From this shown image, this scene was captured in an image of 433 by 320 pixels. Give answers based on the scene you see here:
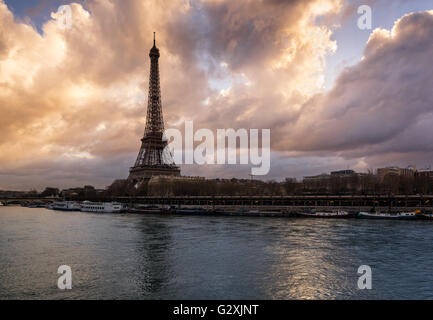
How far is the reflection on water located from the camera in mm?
11906

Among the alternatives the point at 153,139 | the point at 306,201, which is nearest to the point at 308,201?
the point at 306,201

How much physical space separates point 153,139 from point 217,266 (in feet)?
248

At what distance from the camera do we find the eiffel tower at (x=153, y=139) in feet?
286

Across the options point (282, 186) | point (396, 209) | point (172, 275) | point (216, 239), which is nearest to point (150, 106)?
point (282, 186)

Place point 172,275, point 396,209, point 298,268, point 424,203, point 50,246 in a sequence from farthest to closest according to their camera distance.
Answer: point 424,203, point 396,209, point 50,246, point 298,268, point 172,275

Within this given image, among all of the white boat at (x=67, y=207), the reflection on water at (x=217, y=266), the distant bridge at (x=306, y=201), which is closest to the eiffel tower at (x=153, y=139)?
the distant bridge at (x=306, y=201)

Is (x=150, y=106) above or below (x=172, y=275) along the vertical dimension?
above

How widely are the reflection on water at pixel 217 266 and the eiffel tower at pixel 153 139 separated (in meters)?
65.4

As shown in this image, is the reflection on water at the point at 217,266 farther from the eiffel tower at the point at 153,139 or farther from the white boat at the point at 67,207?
the eiffel tower at the point at 153,139

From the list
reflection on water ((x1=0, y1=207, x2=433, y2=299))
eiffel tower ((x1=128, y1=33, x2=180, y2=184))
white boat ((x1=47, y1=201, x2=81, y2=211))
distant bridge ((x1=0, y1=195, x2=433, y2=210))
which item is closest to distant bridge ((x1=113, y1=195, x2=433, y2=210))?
distant bridge ((x1=0, y1=195, x2=433, y2=210))

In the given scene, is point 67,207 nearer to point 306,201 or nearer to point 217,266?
point 306,201
